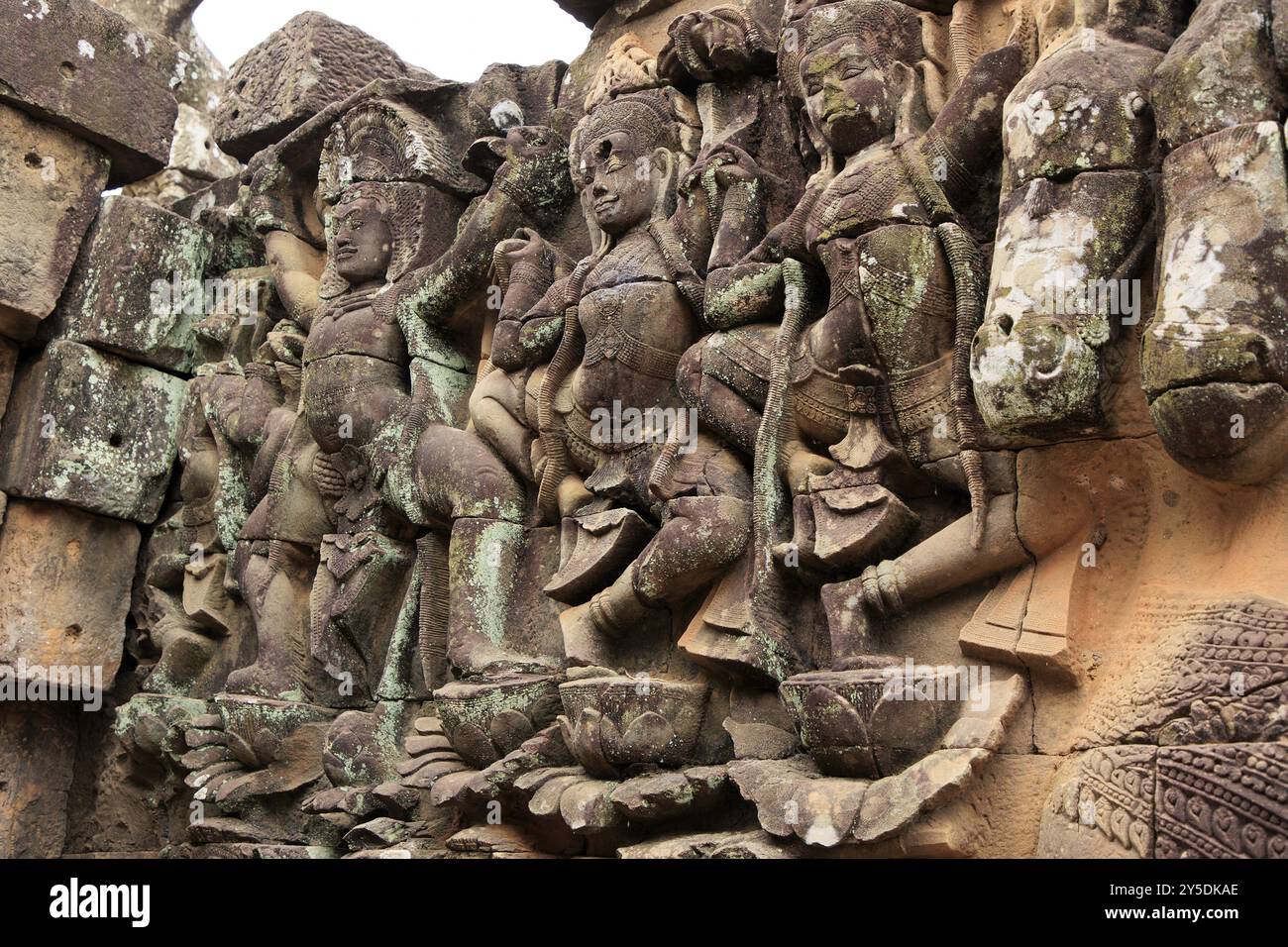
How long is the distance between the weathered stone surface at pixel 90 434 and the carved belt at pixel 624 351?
3.49 m

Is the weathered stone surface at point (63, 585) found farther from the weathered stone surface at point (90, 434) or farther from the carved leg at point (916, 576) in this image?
the carved leg at point (916, 576)

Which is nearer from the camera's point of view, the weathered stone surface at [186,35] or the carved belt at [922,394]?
the carved belt at [922,394]

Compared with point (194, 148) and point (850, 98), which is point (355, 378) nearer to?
point (850, 98)

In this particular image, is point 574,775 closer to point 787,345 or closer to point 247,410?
point 787,345

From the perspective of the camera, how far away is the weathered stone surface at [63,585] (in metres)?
7.50

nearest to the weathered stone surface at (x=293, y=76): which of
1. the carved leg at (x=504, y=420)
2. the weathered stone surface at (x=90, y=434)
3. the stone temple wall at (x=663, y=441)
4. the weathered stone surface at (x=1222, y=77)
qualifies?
the stone temple wall at (x=663, y=441)

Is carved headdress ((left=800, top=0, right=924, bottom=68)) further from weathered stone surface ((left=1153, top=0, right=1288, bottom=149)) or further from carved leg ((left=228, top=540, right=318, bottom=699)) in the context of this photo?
carved leg ((left=228, top=540, right=318, bottom=699))

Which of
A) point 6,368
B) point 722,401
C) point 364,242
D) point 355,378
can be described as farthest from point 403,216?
point 6,368

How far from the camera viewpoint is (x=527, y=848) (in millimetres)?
4977

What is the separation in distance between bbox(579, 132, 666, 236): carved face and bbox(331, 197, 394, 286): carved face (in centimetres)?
140

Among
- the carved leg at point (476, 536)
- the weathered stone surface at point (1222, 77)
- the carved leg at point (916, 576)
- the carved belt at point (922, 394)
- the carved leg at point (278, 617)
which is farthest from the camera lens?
the carved leg at point (278, 617)

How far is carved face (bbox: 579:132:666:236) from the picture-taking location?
18.2 feet

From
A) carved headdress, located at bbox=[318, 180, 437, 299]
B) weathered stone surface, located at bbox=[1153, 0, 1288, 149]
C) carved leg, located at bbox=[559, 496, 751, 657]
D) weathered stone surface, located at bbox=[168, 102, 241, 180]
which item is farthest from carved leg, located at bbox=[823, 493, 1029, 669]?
weathered stone surface, located at bbox=[168, 102, 241, 180]

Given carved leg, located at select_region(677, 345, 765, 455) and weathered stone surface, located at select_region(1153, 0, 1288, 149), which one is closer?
weathered stone surface, located at select_region(1153, 0, 1288, 149)
